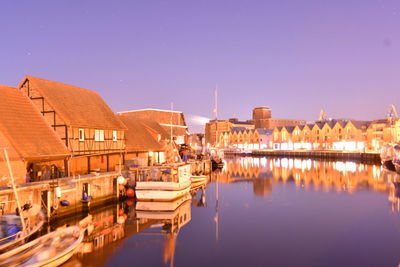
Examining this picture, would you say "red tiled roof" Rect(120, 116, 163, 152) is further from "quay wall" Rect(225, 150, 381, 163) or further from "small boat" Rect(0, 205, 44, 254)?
"quay wall" Rect(225, 150, 381, 163)

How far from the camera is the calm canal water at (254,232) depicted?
17969mm

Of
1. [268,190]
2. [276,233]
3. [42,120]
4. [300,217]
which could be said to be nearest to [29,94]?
[42,120]

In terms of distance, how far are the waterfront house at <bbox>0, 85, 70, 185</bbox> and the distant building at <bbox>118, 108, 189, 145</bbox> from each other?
34.6 meters

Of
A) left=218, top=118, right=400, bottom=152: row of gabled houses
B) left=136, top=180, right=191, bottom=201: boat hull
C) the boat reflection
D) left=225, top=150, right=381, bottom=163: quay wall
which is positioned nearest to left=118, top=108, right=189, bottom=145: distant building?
left=136, top=180, right=191, bottom=201: boat hull

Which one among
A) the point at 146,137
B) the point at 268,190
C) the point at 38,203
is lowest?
the point at 268,190

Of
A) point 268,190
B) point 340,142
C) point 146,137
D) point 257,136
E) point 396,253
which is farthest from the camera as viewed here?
point 257,136

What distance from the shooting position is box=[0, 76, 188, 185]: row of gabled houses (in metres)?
24.5

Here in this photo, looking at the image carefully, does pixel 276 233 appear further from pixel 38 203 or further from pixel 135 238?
pixel 38 203

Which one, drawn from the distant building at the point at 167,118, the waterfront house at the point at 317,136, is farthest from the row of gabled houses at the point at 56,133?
the waterfront house at the point at 317,136

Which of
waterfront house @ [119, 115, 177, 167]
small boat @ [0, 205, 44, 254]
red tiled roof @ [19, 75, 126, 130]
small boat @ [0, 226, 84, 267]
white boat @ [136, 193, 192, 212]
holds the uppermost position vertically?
red tiled roof @ [19, 75, 126, 130]

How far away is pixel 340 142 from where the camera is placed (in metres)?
115

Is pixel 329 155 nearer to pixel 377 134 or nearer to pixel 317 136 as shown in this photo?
pixel 317 136

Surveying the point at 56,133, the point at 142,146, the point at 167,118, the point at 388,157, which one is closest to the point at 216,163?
the point at 167,118

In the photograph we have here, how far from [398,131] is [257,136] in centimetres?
6129
